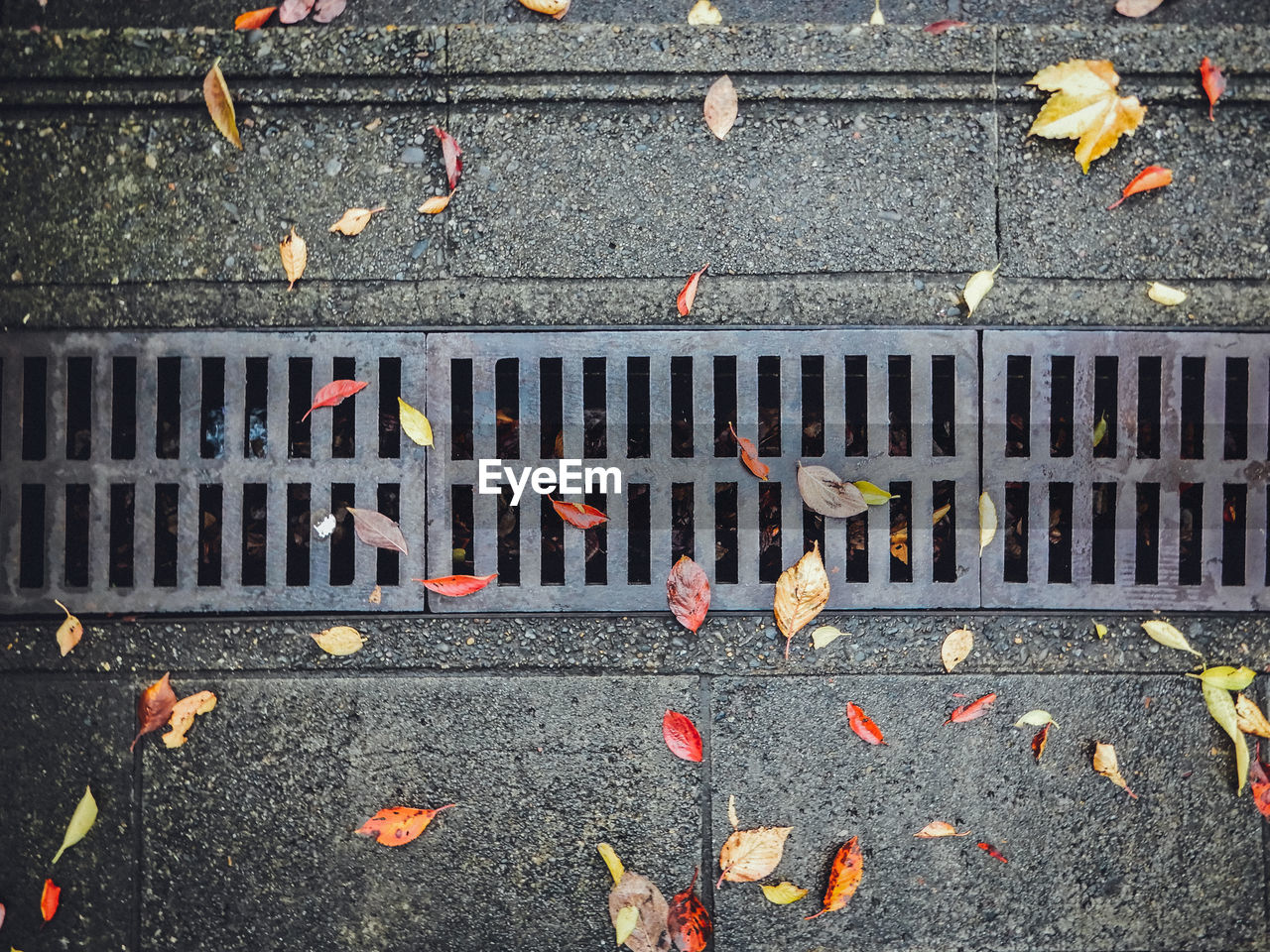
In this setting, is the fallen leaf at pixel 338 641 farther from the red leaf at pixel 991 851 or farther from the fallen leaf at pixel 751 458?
the red leaf at pixel 991 851

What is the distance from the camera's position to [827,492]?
1799 mm

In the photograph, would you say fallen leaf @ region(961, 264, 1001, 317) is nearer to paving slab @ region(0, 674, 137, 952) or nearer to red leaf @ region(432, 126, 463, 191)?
red leaf @ region(432, 126, 463, 191)

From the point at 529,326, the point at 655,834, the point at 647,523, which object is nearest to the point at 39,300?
the point at 529,326

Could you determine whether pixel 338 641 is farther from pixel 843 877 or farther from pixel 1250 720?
pixel 1250 720

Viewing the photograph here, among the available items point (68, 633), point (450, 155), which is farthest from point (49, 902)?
point (450, 155)

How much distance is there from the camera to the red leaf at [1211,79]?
1799 mm

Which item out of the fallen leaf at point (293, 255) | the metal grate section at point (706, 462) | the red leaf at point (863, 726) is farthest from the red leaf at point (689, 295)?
the red leaf at point (863, 726)

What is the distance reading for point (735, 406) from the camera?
192 cm

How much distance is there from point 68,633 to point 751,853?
1.71 metres

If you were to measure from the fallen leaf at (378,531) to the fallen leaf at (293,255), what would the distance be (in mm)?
583

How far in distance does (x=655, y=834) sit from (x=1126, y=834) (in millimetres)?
1116

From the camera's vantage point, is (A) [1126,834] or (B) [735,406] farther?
(B) [735,406]

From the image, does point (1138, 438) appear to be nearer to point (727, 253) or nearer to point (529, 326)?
point (727, 253)

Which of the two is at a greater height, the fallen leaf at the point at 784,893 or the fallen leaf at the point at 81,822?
the fallen leaf at the point at 81,822
